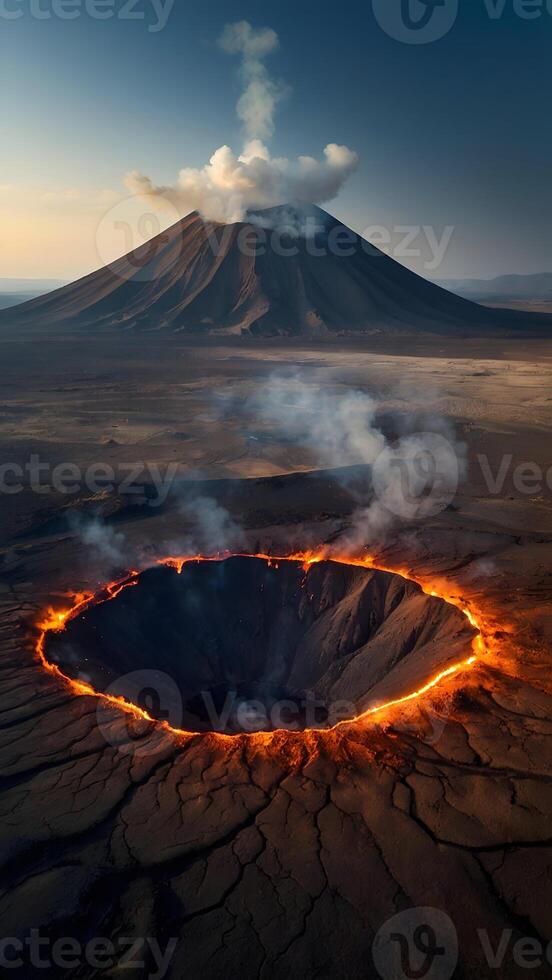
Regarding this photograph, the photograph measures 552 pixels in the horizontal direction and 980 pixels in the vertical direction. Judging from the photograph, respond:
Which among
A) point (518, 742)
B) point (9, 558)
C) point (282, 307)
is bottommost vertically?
point (9, 558)

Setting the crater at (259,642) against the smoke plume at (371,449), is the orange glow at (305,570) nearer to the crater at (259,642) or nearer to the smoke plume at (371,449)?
the crater at (259,642)

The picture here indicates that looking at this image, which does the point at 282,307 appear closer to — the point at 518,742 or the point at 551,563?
the point at 551,563

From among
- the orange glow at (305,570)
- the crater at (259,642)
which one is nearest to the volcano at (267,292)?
the orange glow at (305,570)

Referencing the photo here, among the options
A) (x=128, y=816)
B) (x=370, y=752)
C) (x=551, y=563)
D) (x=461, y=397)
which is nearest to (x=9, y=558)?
(x=128, y=816)

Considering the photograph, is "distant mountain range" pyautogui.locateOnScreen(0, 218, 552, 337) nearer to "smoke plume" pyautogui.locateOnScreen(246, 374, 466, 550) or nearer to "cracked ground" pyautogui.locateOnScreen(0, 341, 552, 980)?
"smoke plume" pyautogui.locateOnScreen(246, 374, 466, 550)

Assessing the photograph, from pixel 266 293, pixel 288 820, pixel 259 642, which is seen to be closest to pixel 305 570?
pixel 259 642

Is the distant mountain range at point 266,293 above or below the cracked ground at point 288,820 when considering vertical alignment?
above

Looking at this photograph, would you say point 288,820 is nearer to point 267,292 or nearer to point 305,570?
point 305,570
